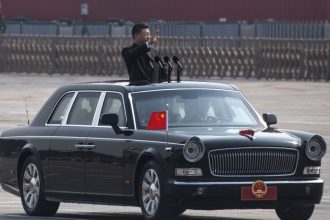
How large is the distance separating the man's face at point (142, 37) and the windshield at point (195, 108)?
251 cm

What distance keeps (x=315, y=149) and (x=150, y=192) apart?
5.22 ft

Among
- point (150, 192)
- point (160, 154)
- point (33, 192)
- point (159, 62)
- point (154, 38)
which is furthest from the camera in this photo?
point (154, 38)

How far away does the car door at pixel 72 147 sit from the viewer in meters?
13.6

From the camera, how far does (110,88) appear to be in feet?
45.4

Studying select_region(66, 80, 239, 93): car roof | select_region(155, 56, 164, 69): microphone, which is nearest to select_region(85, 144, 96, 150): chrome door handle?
select_region(66, 80, 239, 93): car roof

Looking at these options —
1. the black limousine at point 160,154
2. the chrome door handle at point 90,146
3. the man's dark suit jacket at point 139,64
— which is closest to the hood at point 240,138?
the black limousine at point 160,154

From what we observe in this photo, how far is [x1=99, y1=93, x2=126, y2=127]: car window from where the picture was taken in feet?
44.1

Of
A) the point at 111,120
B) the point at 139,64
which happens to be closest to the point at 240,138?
the point at 111,120

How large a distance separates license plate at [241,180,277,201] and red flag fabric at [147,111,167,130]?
1073mm

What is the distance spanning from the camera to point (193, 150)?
40.1 feet

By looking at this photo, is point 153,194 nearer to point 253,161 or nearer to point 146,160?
point 146,160

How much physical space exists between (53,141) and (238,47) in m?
31.9

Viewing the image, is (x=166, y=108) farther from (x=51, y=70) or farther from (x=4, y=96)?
(x=51, y=70)

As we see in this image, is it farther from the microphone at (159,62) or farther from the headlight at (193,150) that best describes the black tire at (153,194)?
the microphone at (159,62)
